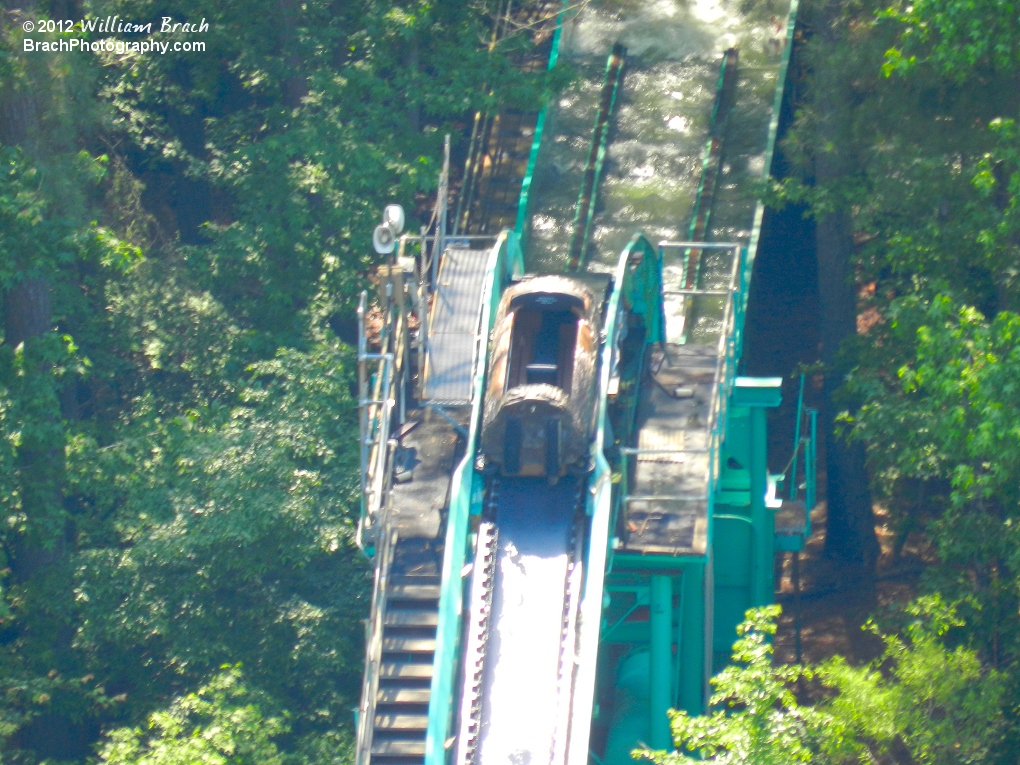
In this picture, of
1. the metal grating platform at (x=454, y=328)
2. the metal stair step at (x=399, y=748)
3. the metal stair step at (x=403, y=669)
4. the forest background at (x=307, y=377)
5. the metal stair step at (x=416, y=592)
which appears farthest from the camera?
the forest background at (x=307, y=377)

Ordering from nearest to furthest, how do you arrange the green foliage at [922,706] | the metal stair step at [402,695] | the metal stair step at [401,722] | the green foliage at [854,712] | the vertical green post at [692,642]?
the green foliage at [854,712], the green foliage at [922,706], the metal stair step at [401,722], the metal stair step at [402,695], the vertical green post at [692,642]

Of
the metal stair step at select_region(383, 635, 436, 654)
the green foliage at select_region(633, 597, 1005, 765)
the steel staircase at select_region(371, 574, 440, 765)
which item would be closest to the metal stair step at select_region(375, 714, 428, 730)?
the steel staircase at select_region(371, 574, 440, 765)

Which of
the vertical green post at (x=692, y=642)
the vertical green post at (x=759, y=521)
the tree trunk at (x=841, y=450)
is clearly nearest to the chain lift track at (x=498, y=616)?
the vertical green post at (x=692, y=642)

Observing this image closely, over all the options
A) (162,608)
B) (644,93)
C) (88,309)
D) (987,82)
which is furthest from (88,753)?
(987,82)

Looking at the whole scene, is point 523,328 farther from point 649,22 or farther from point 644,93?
point 649,22

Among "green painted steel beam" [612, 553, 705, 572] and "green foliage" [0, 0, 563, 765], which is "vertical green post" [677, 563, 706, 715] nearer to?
"green painted steel beam" [612, 553, 705, 572]

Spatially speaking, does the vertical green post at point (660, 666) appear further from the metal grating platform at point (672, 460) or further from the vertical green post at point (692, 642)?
the vertical green post at point (692, 642)

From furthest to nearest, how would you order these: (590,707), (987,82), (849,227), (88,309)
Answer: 1. (849,227)
2. (88,309)
3. (987,82)
4. (590,707)
